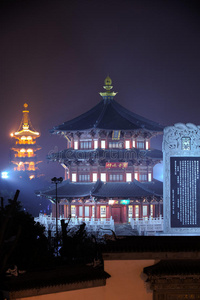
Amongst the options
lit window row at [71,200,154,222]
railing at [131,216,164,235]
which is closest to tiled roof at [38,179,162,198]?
lit window row at [71,200,154,222]

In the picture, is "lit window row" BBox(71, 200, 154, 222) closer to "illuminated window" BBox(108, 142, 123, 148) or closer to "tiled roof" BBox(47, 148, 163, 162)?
"tiled roof" BBox(47, 148, 163, 162)

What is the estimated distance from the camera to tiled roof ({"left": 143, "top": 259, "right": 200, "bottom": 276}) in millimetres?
13703

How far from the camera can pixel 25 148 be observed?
93.1 m

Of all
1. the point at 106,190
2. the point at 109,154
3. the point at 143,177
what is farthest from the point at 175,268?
the point at 143,177

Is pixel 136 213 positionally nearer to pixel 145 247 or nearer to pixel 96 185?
pixel 96 185

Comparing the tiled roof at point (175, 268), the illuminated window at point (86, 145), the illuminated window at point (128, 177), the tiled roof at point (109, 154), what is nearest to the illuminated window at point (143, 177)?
the illuminated window at point (128, 177)

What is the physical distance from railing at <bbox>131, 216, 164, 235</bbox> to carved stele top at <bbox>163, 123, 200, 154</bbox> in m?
14.2

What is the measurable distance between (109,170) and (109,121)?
179 inches

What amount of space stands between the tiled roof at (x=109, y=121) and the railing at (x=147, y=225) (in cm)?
875

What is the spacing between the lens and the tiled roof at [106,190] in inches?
1539

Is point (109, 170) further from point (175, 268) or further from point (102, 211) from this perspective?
point (175, 268)

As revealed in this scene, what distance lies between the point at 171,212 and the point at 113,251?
8.36 meters

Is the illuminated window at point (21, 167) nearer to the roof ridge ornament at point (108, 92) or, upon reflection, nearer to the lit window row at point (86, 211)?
the roof ridge ornament at point (108, 92)

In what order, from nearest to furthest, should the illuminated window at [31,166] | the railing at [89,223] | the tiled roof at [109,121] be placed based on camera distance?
the railing at [89,223]
the tiled roof at [109,121]
the illuminated window at [31,166]
